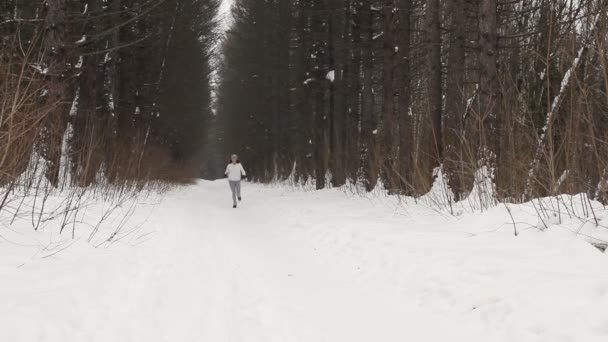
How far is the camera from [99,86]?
1419 centimetres

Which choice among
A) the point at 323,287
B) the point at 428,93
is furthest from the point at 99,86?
the point at 323,287

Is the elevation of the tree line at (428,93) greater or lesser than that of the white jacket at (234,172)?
greater

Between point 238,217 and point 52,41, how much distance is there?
5.34 metres

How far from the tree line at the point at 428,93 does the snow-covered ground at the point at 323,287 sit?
1.00 metres

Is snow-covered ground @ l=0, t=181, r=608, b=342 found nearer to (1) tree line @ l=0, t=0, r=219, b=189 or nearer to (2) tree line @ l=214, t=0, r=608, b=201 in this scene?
(2) tree line @ l=214, t=0, r=608, b=201

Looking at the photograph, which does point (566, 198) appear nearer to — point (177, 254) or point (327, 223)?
point (327, 223)

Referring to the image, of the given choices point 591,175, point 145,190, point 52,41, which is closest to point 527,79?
point 591,175

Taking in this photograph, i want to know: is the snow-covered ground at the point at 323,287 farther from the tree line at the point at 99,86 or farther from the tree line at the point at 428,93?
the tree line at the point at 99,86

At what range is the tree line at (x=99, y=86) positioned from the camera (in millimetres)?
4816

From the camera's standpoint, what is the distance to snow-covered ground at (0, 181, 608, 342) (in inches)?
107

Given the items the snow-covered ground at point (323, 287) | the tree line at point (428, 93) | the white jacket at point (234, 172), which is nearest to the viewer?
the snow-covered ground at point (323, 287)

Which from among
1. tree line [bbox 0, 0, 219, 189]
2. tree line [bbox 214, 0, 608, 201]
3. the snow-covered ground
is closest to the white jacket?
tree line [bbox 0, 0, 219, 189]

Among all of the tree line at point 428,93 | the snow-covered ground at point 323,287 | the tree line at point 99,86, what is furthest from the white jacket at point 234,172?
the snow-covered ground at point 323,287

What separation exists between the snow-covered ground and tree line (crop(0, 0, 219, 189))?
52.0 inches
